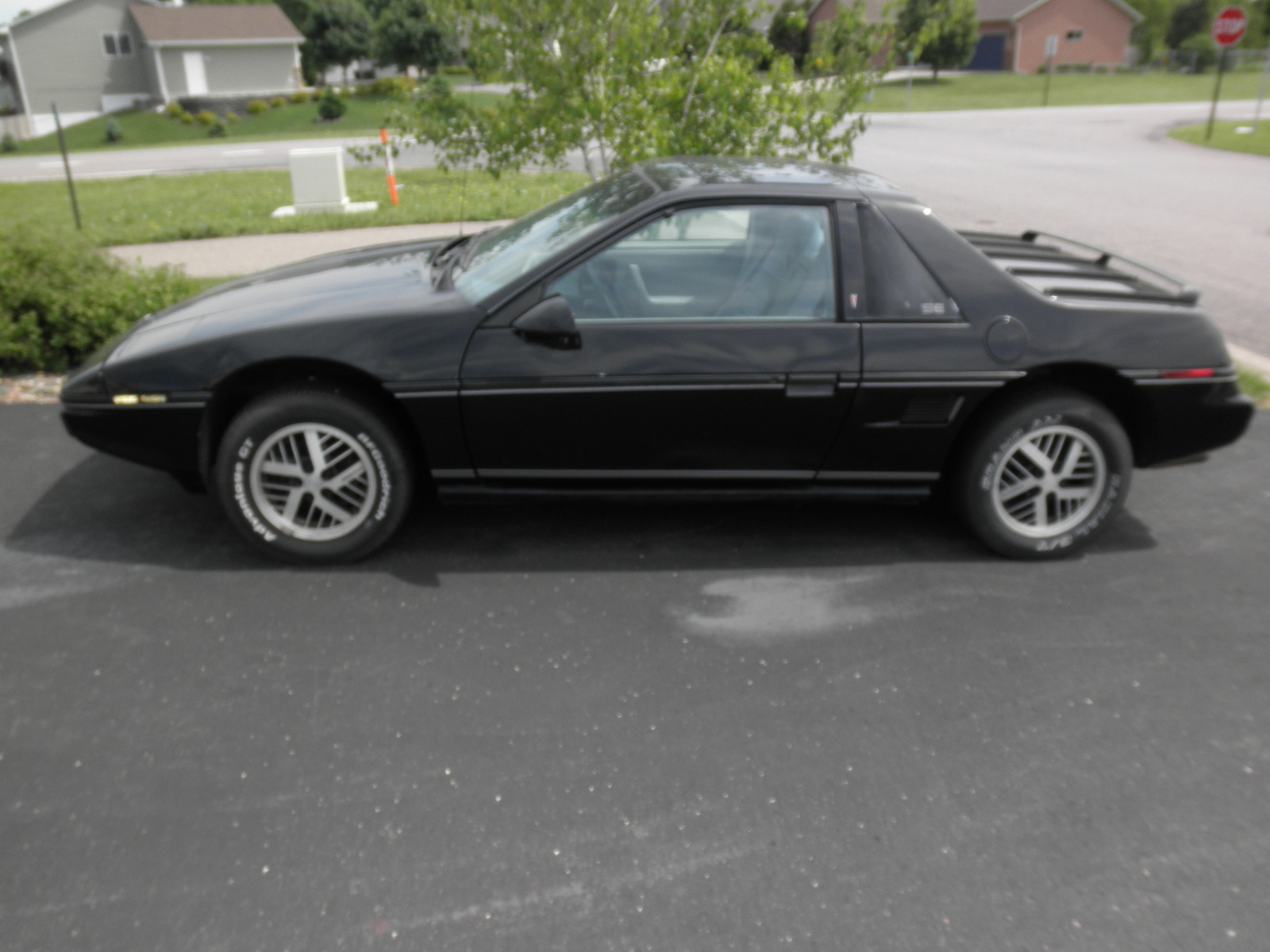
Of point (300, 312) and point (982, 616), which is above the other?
point (300, 312)

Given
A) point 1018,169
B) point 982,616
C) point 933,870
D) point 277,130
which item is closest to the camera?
point 933,870

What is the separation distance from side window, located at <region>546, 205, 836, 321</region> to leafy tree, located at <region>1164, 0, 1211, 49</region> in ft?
243

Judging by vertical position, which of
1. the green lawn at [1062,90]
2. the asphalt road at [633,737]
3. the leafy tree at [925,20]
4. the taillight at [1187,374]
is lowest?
the green lawn at [1062,90]

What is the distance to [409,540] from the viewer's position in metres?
4.78

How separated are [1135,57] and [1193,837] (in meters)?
78.5

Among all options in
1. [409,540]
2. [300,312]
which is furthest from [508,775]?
[300,312]

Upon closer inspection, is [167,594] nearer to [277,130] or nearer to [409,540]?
[409,540]

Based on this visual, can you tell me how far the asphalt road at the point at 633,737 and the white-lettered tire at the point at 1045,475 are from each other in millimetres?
171

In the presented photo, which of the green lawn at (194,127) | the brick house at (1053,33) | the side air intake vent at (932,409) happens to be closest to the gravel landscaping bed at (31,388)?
the side air intake vent at (932,409)

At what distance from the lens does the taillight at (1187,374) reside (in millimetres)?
4492

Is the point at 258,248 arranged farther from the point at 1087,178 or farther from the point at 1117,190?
the point at 1087,178

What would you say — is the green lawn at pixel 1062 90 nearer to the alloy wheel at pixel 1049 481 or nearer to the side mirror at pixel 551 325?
the alloy wheel at pixel 1049 481

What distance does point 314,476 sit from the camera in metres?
4.41

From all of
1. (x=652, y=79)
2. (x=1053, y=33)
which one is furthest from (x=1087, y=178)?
(x=1053, y=33)
